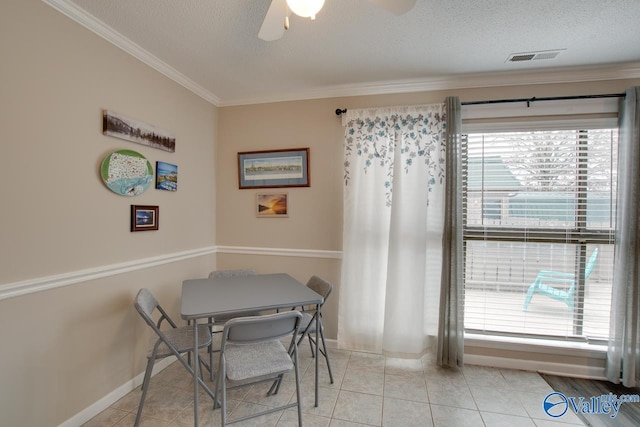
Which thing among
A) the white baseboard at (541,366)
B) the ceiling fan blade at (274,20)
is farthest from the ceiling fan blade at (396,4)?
the white baseboard at (541,366)

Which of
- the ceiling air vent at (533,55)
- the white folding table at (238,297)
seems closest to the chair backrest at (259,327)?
the white folding table at (238,297)

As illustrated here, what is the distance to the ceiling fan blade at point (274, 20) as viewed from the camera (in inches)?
50.8

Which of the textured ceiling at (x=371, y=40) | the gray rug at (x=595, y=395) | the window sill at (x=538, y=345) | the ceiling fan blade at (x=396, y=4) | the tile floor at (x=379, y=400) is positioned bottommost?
the gray rug at (x=595, y=395)

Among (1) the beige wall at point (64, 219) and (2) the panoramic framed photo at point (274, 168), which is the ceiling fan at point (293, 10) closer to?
(1) the beige wall at point (64, 219)

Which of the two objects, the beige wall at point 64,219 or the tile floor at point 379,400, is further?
the tile floor at point 379,400

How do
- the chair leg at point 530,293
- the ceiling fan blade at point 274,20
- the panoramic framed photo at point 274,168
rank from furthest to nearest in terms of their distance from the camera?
the panoramic framed photo at point 274,168 < the chair leg at point 530,293 < the ceiling fan blade at point 274,20

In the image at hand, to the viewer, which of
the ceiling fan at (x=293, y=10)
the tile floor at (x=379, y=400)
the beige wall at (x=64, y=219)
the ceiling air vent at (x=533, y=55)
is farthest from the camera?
the ceiling air vent at (x=533, y=55)

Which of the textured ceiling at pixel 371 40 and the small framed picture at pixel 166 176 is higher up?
the textured ceiling at pixel 371 40

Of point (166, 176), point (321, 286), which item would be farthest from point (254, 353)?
point (166, 176)

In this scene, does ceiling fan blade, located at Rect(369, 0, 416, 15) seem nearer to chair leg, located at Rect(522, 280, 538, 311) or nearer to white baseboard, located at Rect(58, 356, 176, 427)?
chair leg, located at Rect(522, 280, 538, 311)

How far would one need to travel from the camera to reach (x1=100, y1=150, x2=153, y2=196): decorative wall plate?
1.87 metres

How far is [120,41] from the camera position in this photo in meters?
1.93

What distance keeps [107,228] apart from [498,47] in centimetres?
297

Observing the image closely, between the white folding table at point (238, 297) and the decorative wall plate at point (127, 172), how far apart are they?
816mm
